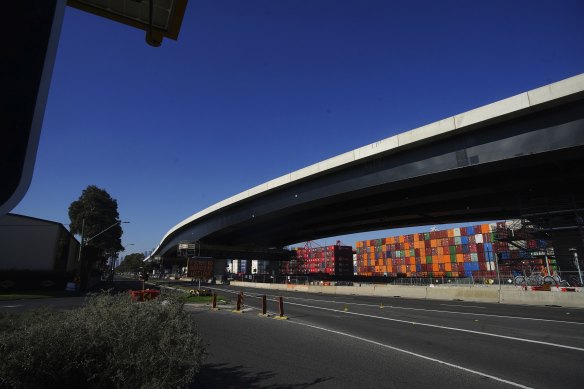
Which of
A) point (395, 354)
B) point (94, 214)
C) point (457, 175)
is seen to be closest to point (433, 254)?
point (94, 214)

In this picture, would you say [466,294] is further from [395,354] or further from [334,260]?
[334,260]

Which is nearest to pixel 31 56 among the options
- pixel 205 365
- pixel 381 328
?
pixel 205 365

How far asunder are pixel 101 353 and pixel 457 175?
2368 centimetres

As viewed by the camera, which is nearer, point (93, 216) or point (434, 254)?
point (93, 216)

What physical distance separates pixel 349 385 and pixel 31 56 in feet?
21.1

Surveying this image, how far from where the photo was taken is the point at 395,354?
8539 mm

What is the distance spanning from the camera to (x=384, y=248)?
125438mm

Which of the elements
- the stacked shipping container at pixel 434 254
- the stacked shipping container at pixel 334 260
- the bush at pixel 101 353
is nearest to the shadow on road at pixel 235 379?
the bush at pixel 101 353

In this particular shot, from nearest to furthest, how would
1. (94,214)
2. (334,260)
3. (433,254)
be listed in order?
(94,214) < (433,254) < (334,260)

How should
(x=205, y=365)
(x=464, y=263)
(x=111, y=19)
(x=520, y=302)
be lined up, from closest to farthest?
(x=111, y=19) → (x=205, y=365) → (x=520, y=302) → (x=464, y=263)

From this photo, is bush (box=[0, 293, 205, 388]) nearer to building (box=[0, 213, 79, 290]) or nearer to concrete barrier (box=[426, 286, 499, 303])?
concrete barrier (box=[426, 286, 499, 303])

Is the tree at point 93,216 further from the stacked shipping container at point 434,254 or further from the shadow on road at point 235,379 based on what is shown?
the stacked shipping container at point 434,254

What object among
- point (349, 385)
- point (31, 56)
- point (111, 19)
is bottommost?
point (349, 385)

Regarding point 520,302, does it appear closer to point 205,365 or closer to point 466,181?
point 466,181
